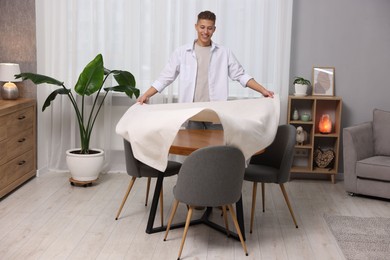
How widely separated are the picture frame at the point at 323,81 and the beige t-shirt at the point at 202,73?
154 cm

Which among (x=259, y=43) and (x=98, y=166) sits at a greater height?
(x=259, y=43)

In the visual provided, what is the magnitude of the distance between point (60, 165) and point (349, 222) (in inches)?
113

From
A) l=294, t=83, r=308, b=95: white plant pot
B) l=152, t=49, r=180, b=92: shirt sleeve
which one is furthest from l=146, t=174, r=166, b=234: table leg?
l=294, t=83, r=308, b=95: white plant pot

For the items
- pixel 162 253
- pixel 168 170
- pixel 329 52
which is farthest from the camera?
pixel 329 52

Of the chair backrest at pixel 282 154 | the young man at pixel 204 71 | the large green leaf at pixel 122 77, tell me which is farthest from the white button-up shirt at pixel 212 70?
the large green leaf at pixel 122 77

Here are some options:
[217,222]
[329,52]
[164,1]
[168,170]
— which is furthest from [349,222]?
[164,1]

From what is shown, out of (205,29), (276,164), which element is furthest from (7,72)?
(276,164)

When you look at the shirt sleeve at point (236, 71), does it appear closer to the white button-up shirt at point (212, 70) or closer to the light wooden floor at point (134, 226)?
the white button-up shirt at point (212, 70)

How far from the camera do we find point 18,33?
5676 mm

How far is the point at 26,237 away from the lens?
13.0 feet

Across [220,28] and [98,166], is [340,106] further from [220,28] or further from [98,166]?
[98,166]

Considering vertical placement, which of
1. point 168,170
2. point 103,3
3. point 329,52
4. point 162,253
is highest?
point 103,3

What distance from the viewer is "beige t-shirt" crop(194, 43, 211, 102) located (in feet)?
15.2

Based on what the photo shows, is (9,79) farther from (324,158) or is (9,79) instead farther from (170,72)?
(324,158)
